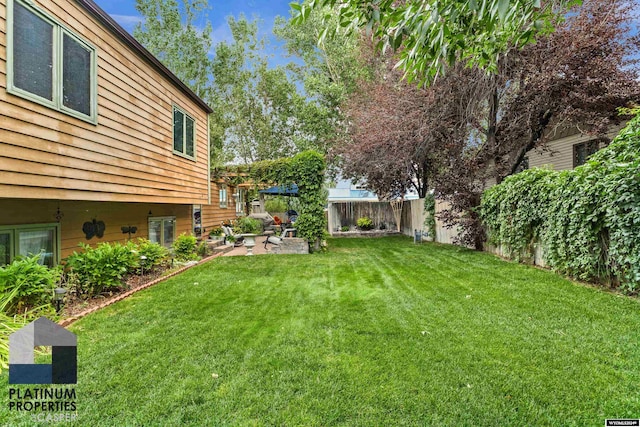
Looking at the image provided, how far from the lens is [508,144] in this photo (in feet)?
30.5

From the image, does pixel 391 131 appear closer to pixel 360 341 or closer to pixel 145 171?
pixel 145 171

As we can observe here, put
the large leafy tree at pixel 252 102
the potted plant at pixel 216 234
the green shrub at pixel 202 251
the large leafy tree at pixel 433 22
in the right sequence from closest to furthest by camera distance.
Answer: the large leafy tree at pixel 433 22
the green shrub at pixel 202 251
the potted plant at pixel 216 234
the large leafy tree at pixel 252 102

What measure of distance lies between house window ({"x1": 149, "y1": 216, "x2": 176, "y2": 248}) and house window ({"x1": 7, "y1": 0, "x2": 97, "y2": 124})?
13.6 feet

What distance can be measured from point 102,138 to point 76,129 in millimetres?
560

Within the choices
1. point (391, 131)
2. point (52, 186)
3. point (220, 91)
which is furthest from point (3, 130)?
point (220, 91)

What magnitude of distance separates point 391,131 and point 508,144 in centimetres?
356

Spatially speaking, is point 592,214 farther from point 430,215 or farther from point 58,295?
point 58,295

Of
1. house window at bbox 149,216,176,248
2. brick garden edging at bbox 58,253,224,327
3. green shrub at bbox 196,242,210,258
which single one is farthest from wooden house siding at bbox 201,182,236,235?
brick garden edging at bbox 58,253,224,327

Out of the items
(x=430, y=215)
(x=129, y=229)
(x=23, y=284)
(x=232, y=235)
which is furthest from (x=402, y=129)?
(x=23, y=284)

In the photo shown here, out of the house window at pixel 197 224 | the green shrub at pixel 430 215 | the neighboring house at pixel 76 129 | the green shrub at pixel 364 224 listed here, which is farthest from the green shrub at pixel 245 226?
the green shrub at pixel 430 215

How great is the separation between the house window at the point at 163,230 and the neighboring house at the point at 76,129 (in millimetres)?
672

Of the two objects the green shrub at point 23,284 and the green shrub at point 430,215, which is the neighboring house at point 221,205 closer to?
the green shrub at point 23,284

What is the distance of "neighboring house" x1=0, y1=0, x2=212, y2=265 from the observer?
137 inches

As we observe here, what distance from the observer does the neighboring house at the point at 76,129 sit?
3480 mm
